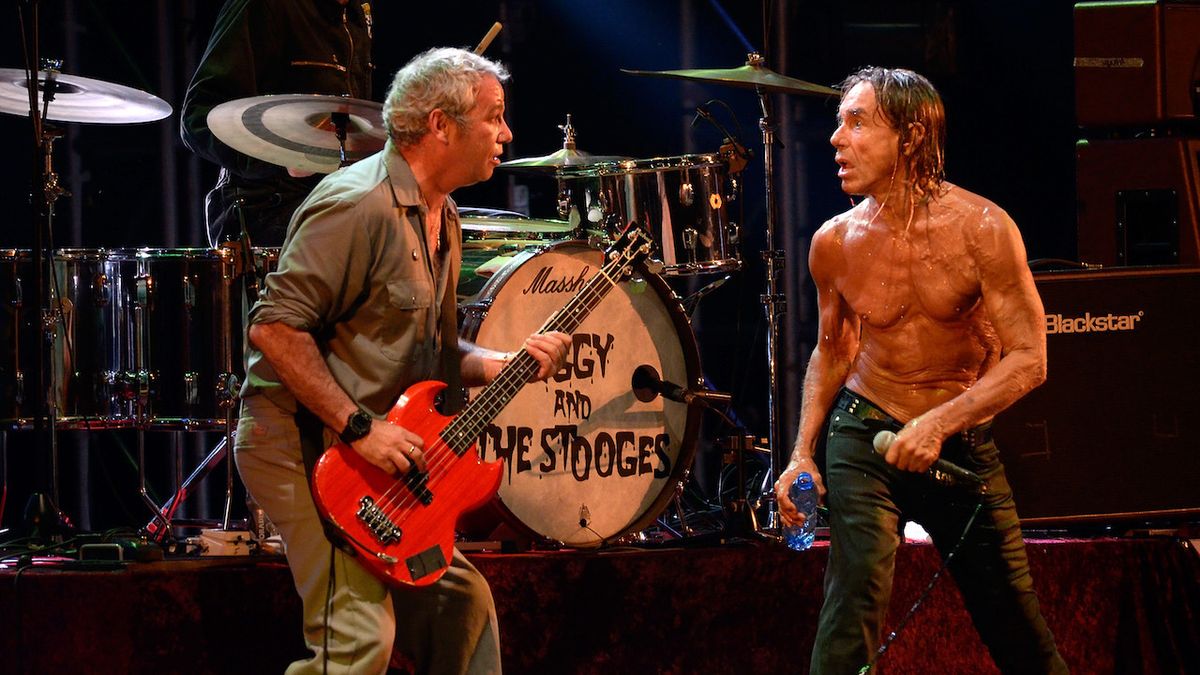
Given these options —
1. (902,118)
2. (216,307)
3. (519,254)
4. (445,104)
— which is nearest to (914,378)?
(902,118)

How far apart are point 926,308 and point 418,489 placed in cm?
171

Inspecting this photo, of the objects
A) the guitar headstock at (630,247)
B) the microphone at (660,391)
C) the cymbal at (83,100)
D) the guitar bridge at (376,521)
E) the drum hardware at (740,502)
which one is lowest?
the drum hardware at (740,502)

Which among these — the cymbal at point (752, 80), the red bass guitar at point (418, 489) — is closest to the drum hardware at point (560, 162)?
the cymbal at point (752, 80)

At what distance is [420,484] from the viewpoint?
3832mm

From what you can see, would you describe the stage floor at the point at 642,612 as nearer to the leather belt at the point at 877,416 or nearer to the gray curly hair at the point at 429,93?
the leather belt at the point at 877,416

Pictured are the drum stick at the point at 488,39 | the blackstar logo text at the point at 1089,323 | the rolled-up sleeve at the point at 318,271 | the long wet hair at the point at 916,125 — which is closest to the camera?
the rolled-up sleeve at the point at 318,271

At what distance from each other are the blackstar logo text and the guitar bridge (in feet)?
10.0

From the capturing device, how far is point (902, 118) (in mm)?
4328

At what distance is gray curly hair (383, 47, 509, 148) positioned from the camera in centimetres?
398

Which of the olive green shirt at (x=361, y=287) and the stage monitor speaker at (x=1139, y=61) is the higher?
the stage monitor speaker at (x=1139, y=61)

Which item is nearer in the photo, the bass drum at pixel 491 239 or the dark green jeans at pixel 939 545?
the dark green jeans at pixel 939 545

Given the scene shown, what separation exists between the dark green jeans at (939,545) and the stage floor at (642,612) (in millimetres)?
1364

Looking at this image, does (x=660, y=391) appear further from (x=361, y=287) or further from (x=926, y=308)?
(x=361, y=287)

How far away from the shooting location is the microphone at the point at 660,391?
5824 mm
